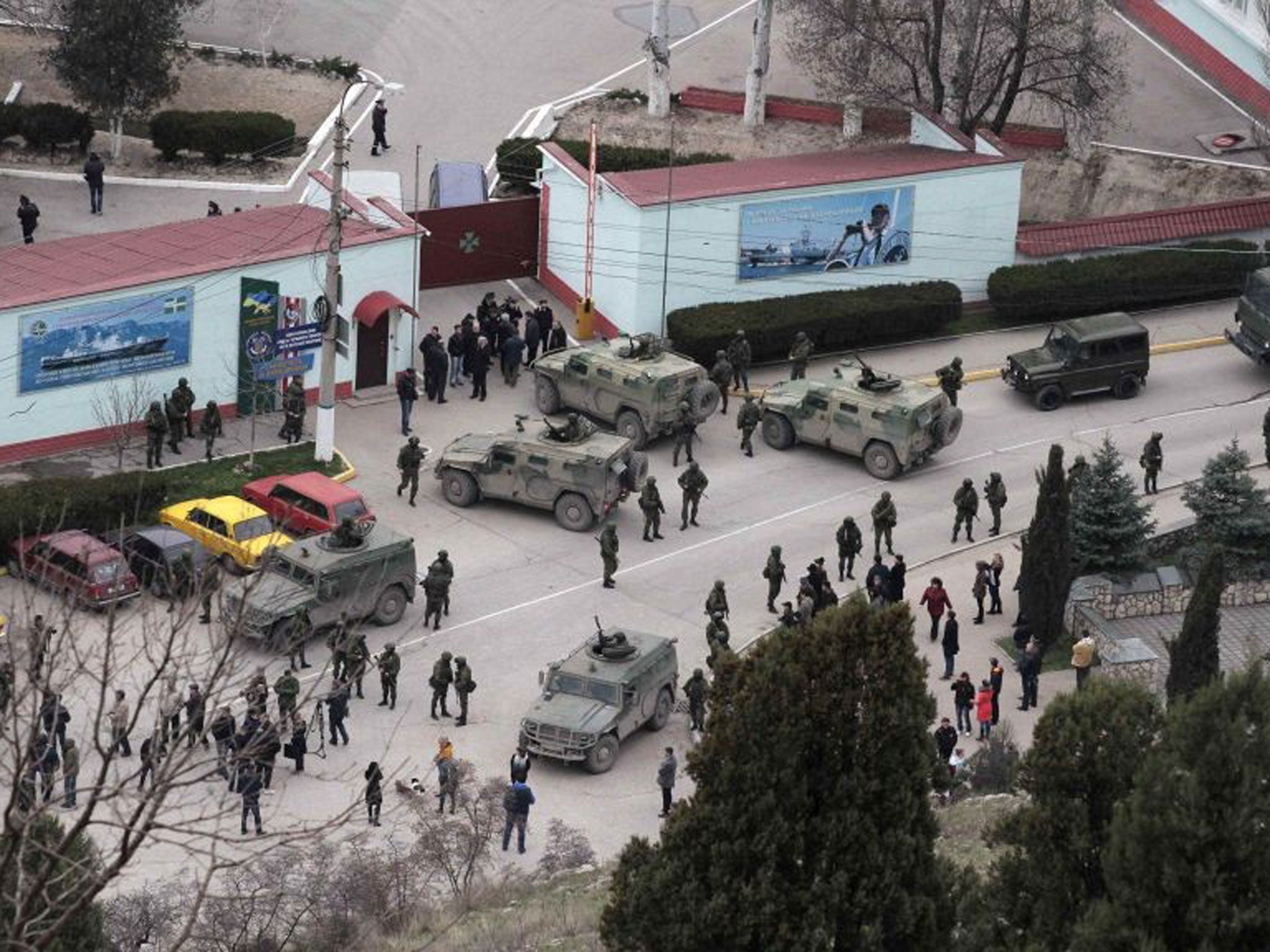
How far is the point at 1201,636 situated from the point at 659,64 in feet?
90.1

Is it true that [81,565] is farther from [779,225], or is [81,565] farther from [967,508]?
[779,225]

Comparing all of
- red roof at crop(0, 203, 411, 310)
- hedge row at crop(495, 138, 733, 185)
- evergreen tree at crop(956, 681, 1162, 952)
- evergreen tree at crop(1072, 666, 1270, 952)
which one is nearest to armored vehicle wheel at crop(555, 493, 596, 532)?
red roof at crop(0, 203, 411, 310)

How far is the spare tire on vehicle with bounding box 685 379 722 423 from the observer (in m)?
48.2

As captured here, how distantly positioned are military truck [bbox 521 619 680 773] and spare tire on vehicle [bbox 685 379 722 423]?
355 inches

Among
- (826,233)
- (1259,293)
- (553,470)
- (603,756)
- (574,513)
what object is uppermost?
(826,233)

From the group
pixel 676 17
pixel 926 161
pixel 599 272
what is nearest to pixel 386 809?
pixel 599 272

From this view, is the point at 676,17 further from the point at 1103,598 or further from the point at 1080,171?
the point at 1103,598

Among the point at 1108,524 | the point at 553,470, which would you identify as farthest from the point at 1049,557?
the point at 553,470

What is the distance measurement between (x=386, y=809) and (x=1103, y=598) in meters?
12.2

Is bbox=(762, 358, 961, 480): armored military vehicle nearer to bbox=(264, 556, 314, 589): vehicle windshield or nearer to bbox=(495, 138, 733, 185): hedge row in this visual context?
bbox=(264, 556, 314, 589): vehicle windshield

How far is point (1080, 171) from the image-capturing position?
60938 mm

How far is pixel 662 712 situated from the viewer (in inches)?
1570

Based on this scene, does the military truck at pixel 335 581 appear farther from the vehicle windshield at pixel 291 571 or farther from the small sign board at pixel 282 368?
the small sign board at pixel 282 368

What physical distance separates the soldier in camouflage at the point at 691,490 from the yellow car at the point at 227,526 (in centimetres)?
667
